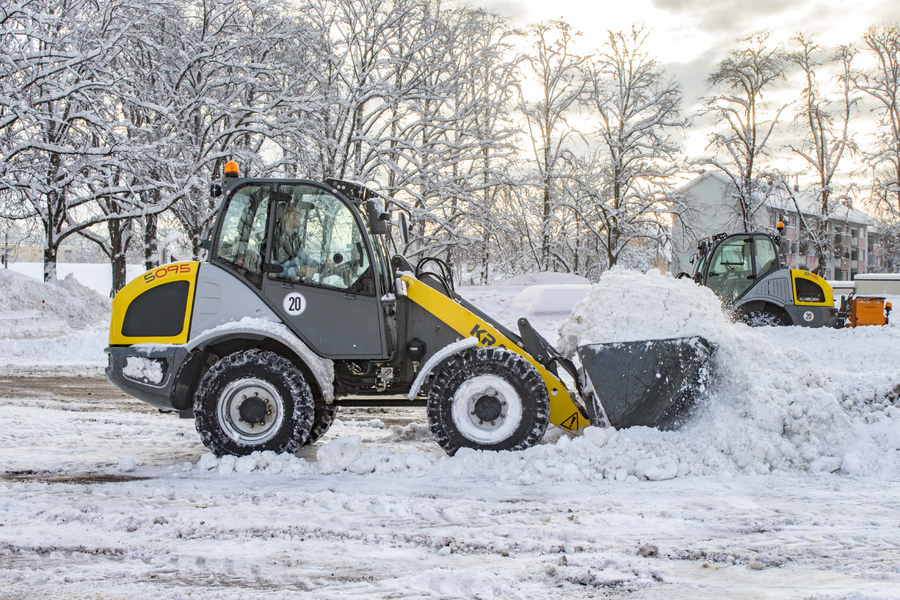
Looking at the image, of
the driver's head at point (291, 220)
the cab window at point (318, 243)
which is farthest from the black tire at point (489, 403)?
the driver's head at point (291, 220)

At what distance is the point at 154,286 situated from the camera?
504cm

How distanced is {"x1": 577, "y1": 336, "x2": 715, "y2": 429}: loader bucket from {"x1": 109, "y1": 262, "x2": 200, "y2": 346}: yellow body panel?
3034mm

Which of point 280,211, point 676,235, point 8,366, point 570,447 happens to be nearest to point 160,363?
point 280,211

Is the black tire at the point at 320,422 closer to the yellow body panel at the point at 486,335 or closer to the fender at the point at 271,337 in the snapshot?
the fender at the point at 271,337

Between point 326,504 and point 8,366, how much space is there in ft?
31.4

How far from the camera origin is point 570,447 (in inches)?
185

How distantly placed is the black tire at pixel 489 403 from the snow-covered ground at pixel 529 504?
0.15 meters

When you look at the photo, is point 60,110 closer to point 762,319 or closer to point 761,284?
point 761,284

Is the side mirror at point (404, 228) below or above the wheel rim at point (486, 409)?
above

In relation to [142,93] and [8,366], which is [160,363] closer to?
[8,366]

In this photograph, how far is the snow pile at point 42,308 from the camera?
15156 millimetres

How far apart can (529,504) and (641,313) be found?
6.06ft

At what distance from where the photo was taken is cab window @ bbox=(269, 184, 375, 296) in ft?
16.4

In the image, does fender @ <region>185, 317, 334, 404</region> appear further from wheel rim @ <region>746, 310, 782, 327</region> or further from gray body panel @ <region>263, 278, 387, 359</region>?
wheel rim @ <region>746, 310, 782, 327</region>
